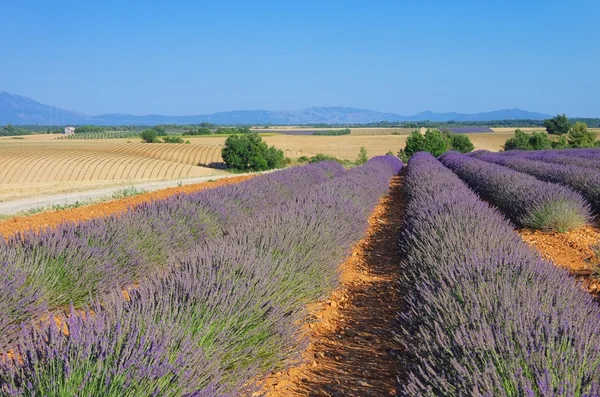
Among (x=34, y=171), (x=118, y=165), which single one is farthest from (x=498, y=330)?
(x=118, y=165)

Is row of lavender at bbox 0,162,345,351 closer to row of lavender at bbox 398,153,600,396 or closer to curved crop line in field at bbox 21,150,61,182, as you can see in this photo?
row of lavender at bbox 398,153,600,396

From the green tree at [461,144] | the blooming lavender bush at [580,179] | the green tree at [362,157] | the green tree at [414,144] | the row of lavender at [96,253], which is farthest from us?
the green tree at [461,144]

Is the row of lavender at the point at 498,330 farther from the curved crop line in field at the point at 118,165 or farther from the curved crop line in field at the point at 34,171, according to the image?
the curved crop line in field at the point at 118,165

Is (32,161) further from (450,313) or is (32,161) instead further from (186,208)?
(450,313)

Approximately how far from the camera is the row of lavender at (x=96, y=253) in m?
3.13

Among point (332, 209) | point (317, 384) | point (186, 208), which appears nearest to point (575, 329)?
point (317, 384)

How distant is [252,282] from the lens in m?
2.68

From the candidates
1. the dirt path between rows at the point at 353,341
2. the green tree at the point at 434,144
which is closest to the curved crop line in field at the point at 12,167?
the green tree at the point at 434,144

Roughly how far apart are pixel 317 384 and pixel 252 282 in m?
0.62

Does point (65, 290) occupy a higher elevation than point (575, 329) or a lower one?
lower

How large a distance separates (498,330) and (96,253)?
3.14m

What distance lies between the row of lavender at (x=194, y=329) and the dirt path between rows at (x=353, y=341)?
0.52 ft

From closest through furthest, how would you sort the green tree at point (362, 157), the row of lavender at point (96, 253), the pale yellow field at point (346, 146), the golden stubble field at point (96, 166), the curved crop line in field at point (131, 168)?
the row of lavender at point (96, 253) → the golden stubble field at point (96, 166) → the curved crop line in field at point (131, 168) → the green tree at point (362, 157) → the pale yellow field at point (346, 146)

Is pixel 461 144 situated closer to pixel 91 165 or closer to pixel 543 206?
pixel 91 165
